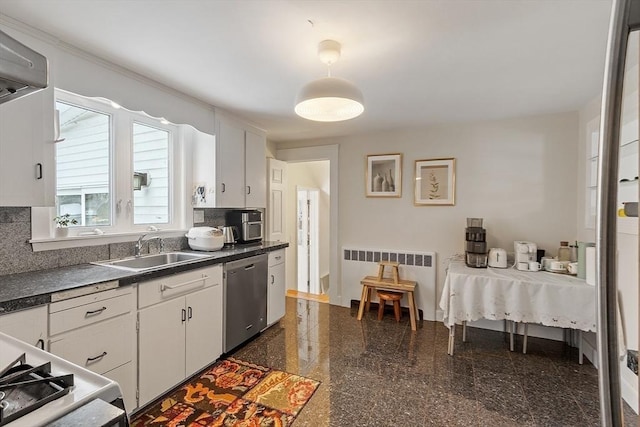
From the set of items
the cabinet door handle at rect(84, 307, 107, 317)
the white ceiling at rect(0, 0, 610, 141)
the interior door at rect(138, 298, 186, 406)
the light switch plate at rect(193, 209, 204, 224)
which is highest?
the white ceiling at rect(0, 0, 610, 141)

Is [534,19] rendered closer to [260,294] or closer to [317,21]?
[317,21]

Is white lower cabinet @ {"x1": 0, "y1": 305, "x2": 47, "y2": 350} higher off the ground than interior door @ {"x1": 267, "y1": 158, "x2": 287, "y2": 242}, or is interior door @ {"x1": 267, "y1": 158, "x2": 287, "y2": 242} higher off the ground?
interior door @ {"x1": 267, "y1": 158, "x2": 287, "y2": 242}

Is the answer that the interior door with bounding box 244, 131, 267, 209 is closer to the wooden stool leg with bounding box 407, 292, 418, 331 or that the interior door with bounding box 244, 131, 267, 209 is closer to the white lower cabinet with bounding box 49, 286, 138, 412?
the white lower cabinet with bounding box 49, 286, 138, 412

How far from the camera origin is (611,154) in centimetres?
50

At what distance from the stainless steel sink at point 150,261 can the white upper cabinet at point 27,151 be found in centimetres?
65

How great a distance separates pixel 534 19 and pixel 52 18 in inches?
100

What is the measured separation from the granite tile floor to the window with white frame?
1564 millimetres

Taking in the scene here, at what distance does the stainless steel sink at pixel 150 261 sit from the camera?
2.28 metres

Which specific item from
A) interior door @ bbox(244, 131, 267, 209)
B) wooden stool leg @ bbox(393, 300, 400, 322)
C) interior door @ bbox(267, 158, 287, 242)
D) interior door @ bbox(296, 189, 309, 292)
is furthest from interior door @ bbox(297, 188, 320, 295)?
wooden stool leg @ bbox(393, 300, 400, 322)

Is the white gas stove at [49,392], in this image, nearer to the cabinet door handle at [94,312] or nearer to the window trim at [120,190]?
the cabinet door handle at [94,312]

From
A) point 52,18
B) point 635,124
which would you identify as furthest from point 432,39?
point 52,18

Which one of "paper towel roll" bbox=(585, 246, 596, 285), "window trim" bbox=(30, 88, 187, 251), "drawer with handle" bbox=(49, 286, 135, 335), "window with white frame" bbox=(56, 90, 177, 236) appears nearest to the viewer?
"drawer with handle" bbox=(49, 286, 135, 335)

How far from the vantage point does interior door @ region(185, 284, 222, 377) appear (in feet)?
7.56

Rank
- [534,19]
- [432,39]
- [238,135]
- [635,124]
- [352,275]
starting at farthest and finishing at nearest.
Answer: [352,275]
[238,135]
[432,39]
[534,19]
[635,124]
